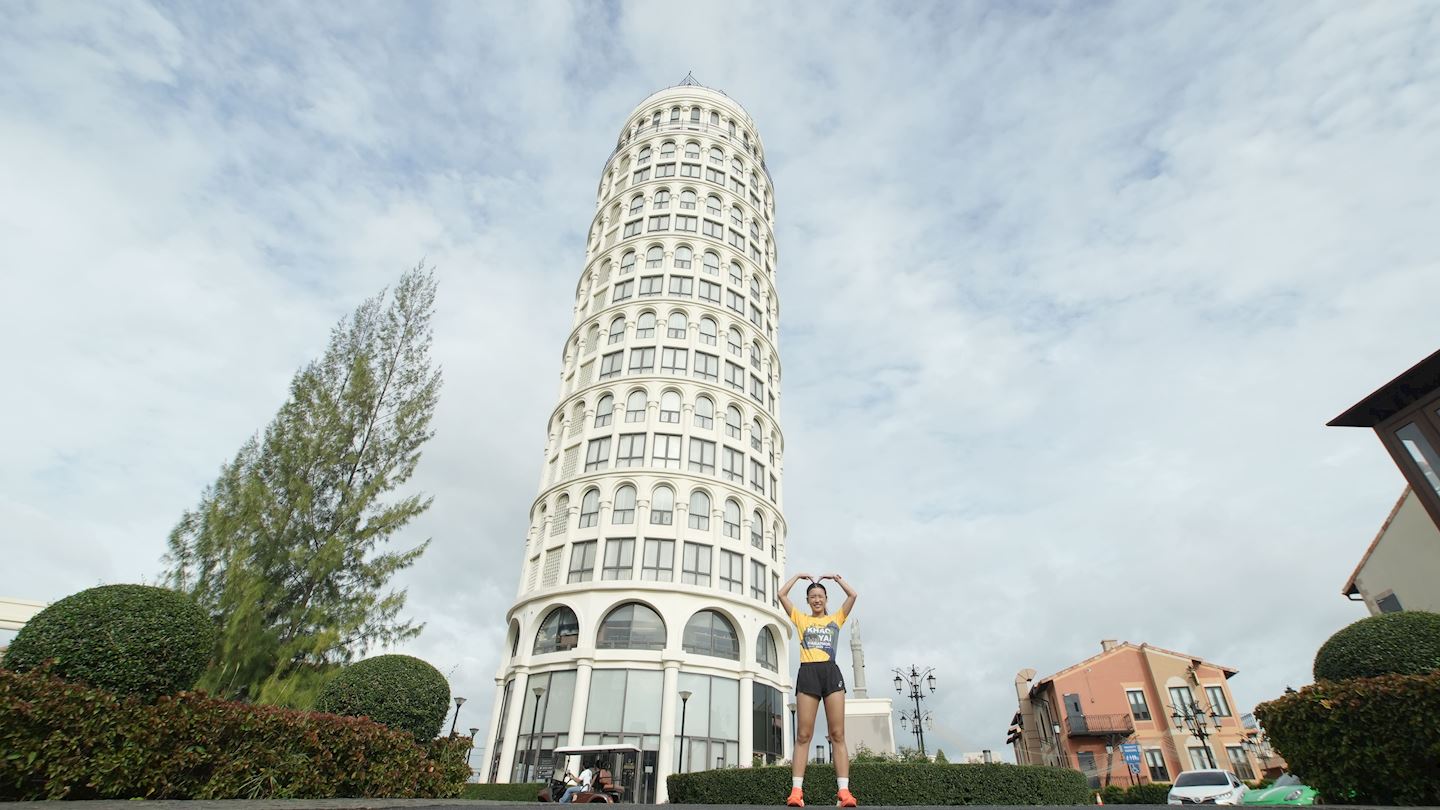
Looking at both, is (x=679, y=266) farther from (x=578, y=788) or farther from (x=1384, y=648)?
(x=1384, y=648)

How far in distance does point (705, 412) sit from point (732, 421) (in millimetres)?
1886

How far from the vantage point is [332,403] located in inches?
709

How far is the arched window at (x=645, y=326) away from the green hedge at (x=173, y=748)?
31716 mm

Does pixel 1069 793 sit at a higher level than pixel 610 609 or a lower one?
lower

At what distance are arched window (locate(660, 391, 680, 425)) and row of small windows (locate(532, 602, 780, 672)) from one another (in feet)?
33.2

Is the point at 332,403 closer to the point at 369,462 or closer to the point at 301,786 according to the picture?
the point at 369,462

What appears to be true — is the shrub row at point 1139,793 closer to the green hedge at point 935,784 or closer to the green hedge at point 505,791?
the green hedge at point 935,784

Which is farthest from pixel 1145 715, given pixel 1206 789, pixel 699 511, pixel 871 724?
pixel 699 511

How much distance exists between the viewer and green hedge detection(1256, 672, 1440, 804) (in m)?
6.93

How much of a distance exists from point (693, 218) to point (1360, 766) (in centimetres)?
4214

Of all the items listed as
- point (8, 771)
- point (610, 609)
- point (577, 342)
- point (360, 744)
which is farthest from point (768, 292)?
point (8, 771)

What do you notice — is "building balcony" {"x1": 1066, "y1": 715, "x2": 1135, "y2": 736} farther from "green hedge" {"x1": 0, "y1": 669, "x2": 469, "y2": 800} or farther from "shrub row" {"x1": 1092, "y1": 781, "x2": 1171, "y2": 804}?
"green hedge" {"x1": 0, "y1": 669, "x2": 469, "y2": 800}

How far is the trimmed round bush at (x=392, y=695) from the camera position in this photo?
12.1 meters

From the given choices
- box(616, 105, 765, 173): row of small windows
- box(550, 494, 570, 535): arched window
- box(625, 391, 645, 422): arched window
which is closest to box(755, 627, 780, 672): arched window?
box(550, 494, 570, 535): arched window
